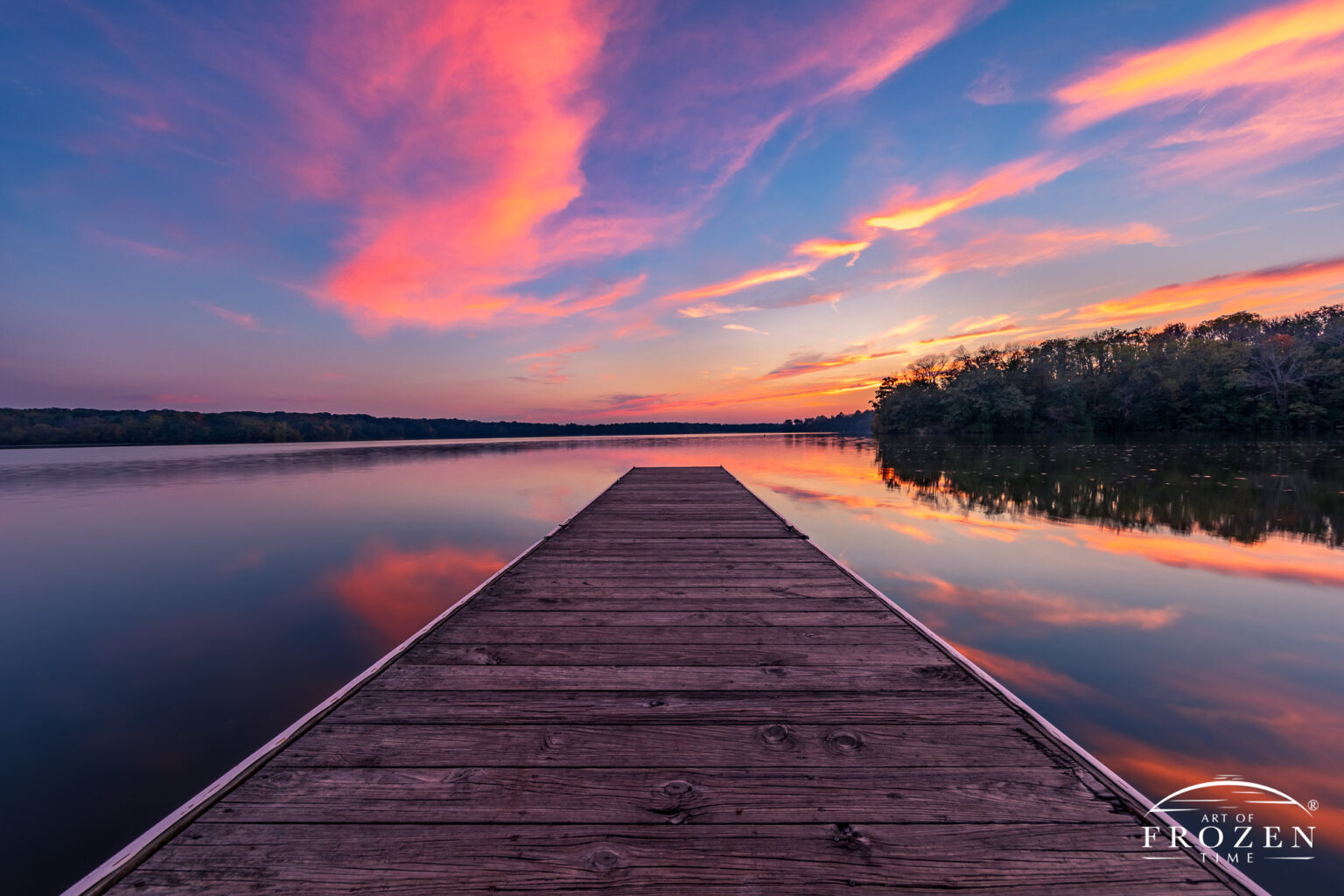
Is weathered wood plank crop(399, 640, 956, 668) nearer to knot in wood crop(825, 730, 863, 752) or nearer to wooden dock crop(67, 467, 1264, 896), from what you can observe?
wooden dock crop(67, 467, 1264, 896)

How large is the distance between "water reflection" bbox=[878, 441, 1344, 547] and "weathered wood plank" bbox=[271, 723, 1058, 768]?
353 inches

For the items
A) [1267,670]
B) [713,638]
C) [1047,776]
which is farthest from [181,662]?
[1267,670]

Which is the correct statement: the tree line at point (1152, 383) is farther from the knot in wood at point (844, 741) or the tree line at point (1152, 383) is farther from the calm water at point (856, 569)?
the knot in wood at point (844, 741)

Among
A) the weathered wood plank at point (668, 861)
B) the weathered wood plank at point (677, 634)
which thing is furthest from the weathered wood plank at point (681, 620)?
the weathered wood plank at point (668, 861)

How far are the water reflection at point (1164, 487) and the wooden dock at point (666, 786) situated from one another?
892cm

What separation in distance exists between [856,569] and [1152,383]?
44502 millimetres

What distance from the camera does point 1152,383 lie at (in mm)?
35688

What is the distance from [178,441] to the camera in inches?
2279

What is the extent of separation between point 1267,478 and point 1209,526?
7.64 m

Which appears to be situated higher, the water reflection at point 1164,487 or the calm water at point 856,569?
the water reflection at point 1164,487

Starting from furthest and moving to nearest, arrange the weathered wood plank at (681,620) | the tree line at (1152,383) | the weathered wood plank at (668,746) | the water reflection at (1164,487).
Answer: the tree line at (1152,383) < the water reflection at (1164,487) < the weathered wood plank at (681,620) < the weathered wood plank at (668,746)

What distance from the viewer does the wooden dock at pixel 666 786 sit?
4.49 feet

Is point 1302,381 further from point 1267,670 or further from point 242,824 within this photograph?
point 242,824

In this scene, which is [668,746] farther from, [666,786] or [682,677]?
[682,677]
